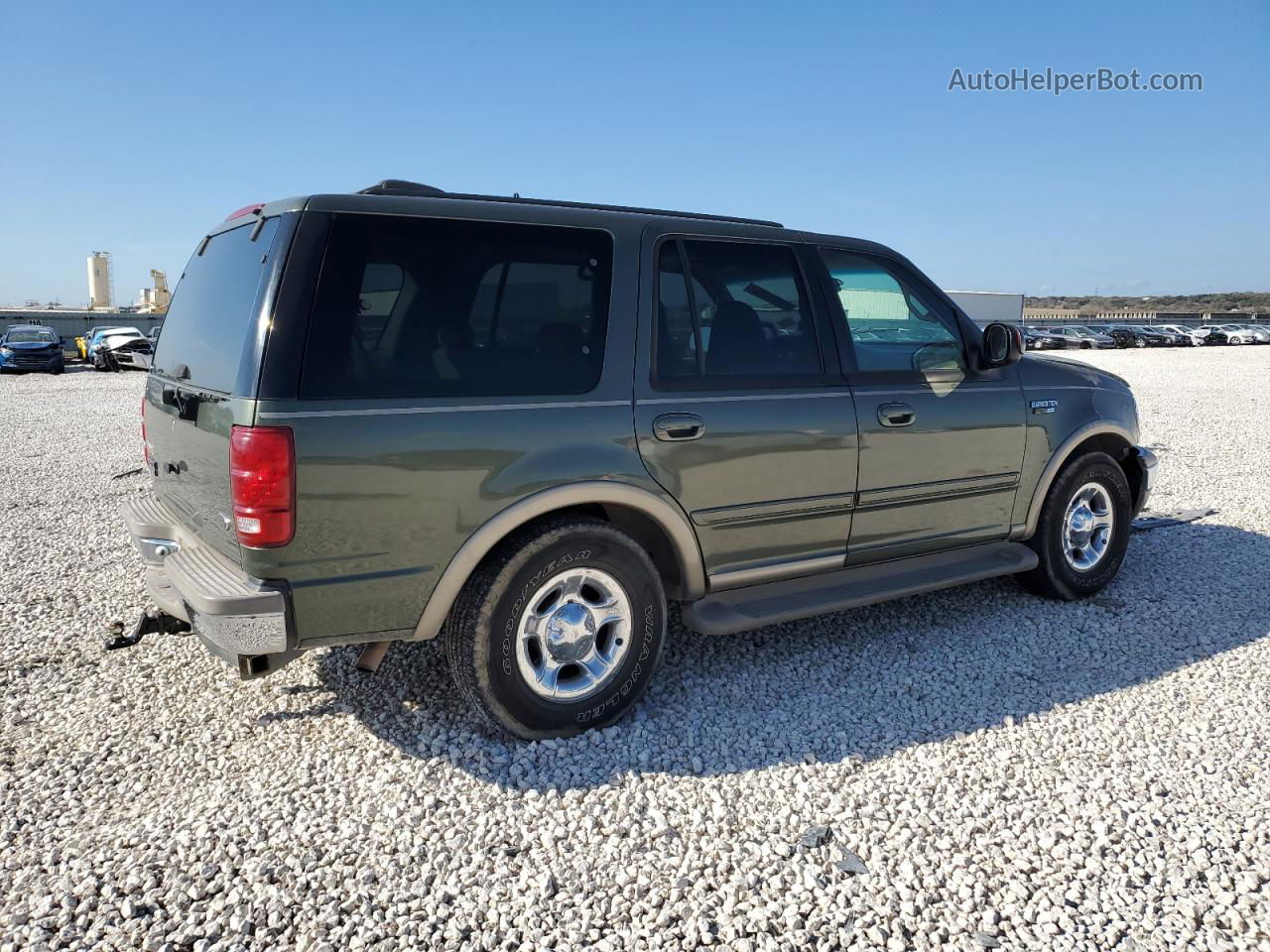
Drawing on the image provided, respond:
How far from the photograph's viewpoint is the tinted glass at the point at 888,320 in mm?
4160

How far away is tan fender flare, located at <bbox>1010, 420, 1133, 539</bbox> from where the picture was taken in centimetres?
475

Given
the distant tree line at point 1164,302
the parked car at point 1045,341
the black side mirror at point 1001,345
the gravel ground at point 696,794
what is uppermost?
the distant tree line at point 1164,302

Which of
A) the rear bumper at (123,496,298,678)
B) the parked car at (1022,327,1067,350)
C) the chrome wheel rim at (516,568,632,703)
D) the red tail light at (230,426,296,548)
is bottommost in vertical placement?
the chrome wheel rim at (516,568,632,703)

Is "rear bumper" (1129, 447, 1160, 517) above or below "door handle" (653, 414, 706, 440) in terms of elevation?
below

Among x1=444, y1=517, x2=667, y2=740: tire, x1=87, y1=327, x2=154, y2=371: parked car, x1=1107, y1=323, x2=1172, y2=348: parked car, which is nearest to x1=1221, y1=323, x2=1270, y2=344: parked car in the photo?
x1=1107, y1=323, x2=1172, y2=348: parked car

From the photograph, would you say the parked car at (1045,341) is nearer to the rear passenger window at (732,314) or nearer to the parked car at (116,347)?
the parked car at (116,347)

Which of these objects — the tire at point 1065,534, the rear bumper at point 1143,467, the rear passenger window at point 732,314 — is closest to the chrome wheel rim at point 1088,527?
the tire at point 1065,534

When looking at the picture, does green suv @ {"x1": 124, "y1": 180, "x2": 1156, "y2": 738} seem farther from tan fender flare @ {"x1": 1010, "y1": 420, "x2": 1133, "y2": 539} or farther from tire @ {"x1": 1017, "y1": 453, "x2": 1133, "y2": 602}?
tire @ {"x1": 1017, "y1": 453, "x2": 1133, "y2": 602}

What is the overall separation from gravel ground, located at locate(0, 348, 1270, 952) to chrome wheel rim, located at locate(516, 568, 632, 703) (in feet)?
0.76

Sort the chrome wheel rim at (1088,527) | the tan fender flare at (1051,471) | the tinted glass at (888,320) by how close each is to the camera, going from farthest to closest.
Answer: the chrome wheel rim at (1088,527) → the tan fender flare at (1051,471) → the tinted glass at (888,320)

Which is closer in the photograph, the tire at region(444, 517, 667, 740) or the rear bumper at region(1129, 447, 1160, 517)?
the tire at region(444, 517, 667, 740)

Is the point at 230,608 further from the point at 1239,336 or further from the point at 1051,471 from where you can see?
the point at 1239,336

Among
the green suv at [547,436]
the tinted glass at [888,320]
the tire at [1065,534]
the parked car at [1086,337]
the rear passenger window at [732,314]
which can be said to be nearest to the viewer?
the green suv at [547,436]

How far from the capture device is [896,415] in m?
→ 4.09
